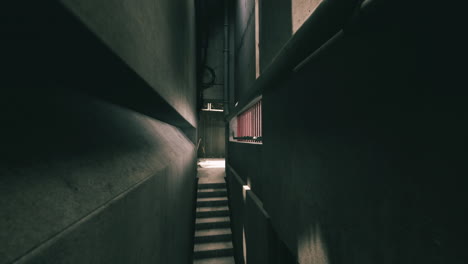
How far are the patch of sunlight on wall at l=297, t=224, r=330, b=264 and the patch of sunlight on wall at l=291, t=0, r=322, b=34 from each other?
1527mm

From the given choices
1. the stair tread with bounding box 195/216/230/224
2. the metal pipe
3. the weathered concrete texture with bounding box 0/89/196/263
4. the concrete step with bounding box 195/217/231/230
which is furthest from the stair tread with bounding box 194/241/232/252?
the metal pipe

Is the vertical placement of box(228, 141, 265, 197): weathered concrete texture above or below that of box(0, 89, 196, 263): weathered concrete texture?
below

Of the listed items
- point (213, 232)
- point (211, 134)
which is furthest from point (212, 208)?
point (211, 134)

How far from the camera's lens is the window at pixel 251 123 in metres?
3.23

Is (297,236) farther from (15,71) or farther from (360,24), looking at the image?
(15,71)

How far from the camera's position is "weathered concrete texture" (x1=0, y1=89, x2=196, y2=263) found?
0.39 meters

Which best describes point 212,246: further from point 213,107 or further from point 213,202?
point 213,107

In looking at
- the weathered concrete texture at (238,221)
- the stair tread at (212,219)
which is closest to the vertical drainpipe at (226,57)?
the weathered concrete texture at (238,221)

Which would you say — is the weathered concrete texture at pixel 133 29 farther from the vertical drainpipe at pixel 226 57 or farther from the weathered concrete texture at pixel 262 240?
the vertical drainpipe at pixel 226 57

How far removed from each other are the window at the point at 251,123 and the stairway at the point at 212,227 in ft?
7.92

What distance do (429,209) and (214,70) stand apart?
715 centimetres

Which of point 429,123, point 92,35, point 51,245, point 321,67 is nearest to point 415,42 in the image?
point 429,123

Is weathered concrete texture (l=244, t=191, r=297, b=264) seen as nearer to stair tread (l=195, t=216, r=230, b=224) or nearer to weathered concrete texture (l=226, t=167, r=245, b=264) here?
weathered concrete texture (l=226, t=167, r=245, b=264)

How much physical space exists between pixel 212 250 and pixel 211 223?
2.38 ft
